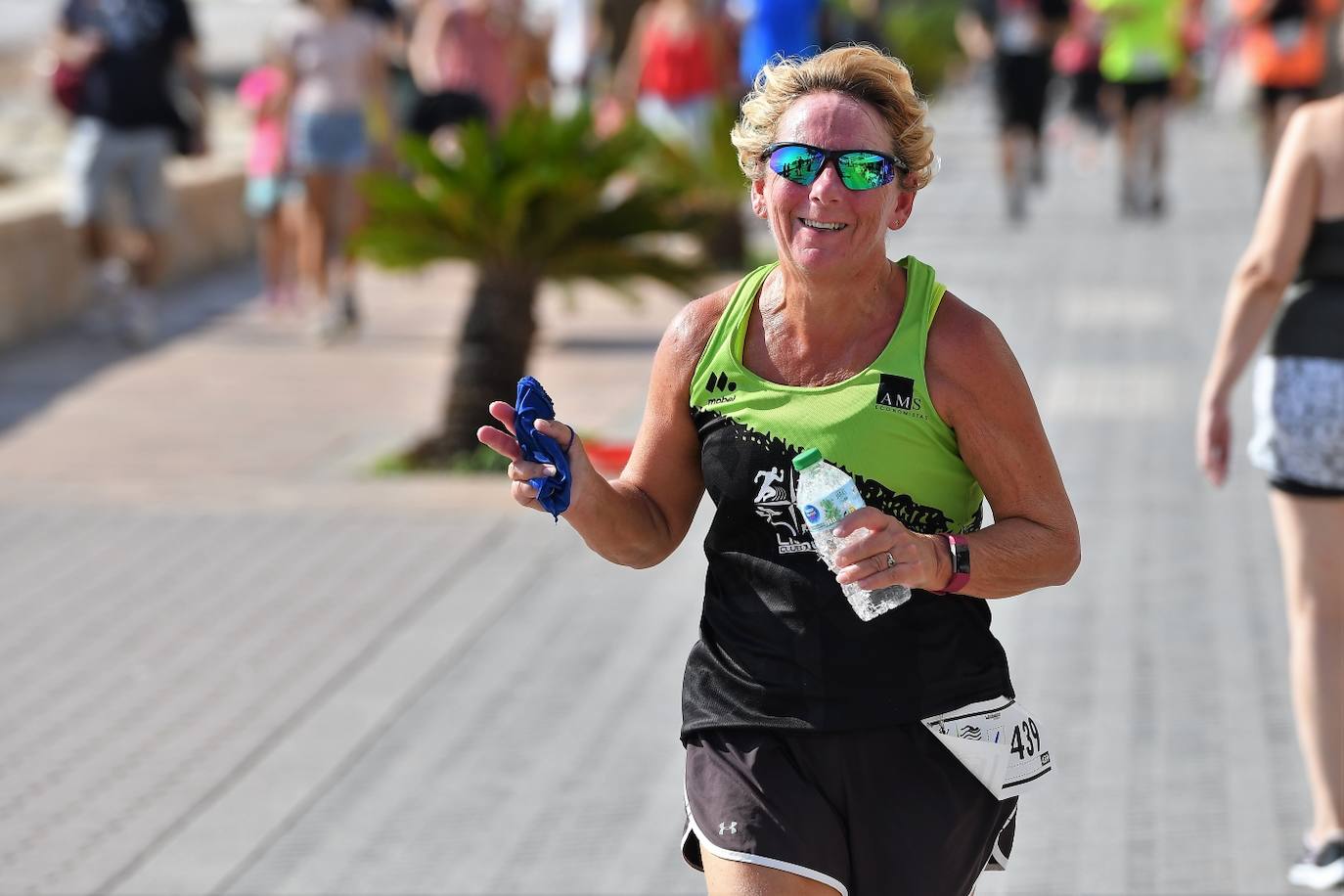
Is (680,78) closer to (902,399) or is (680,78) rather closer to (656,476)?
(656,476)

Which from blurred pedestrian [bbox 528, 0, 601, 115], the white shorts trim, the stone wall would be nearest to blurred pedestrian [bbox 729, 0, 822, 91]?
the stone wall

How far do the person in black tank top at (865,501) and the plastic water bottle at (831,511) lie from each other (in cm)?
12

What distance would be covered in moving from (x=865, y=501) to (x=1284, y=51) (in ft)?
43.7

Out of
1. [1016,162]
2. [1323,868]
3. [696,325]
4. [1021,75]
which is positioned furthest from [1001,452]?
[1016,162]

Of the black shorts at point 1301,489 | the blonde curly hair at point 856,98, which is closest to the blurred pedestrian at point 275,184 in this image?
the black shorts at point 1301,489

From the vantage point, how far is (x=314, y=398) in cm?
1102

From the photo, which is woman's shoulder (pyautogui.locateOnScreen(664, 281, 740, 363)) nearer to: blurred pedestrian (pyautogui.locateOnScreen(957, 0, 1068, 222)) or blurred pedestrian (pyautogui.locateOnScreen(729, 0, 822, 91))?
blurred pedestrian (pyautogui.locateOnScreen(729, 0, 822, 91))

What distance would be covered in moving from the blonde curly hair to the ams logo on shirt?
0.31m

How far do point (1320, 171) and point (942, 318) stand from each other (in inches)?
70.9

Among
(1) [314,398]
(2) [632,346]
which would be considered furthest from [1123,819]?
(2) [632,346]

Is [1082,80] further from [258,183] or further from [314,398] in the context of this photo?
[314,398]

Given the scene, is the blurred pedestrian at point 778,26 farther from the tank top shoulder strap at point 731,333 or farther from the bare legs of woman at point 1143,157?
the tank top shoulder strap at point 731,333

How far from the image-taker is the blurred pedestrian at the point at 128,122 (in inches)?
477

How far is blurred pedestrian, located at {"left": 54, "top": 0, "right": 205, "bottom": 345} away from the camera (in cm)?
1212
